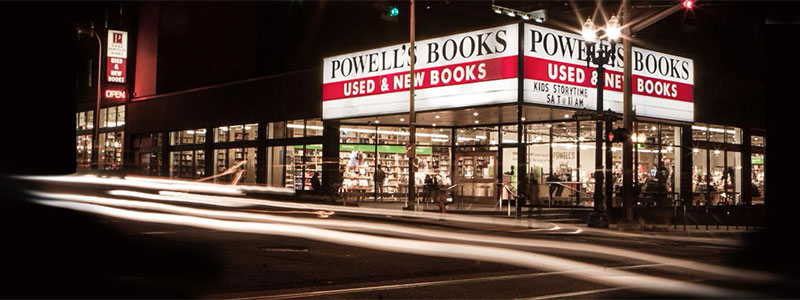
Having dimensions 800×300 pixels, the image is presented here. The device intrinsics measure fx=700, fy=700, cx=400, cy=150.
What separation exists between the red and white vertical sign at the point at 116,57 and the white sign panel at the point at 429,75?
19.1m

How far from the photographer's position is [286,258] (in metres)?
13.1

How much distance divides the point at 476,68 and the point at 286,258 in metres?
14.8

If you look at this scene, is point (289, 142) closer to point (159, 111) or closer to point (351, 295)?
point (159, 111)

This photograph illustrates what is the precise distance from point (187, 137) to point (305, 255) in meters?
32.1

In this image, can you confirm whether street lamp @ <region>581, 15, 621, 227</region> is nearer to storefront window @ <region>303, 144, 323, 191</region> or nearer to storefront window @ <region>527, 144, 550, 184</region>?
storefront window @ <region>527, 144, 550, 184</region>

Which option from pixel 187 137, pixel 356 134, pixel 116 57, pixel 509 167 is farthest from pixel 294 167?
pixel 116 57

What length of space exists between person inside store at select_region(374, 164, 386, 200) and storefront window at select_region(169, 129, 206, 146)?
517 inches

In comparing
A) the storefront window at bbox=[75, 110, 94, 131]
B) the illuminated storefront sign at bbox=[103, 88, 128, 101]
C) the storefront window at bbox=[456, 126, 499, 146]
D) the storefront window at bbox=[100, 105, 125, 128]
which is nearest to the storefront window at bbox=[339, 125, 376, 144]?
the storefront window at bbox=[456, 126, 499, 146]

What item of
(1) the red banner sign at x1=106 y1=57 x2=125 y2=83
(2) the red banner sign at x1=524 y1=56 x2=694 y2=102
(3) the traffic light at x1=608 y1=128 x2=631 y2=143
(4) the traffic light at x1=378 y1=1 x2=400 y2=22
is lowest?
(3) the traffic light at x1=608 y1=128 x2=631 y2=143

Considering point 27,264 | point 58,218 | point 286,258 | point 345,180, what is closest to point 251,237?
point 286,258

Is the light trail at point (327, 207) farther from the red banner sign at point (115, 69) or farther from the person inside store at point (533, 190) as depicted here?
the red banner sign at point (115, 69)

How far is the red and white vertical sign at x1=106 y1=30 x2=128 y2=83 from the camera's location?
44625mm

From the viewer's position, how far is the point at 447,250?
588 inches

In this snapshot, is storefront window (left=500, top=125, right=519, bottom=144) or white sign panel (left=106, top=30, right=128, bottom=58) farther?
white sign panel (left=106, top=30, right=128, bottom=58)
